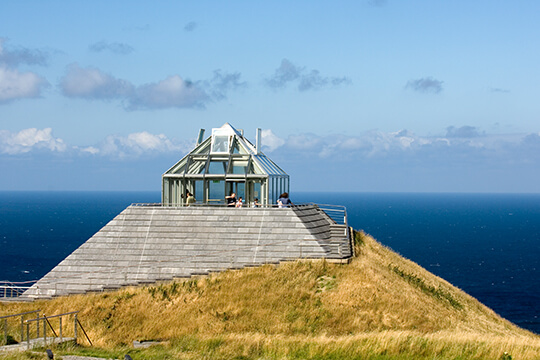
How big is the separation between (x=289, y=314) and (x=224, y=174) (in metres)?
13.6

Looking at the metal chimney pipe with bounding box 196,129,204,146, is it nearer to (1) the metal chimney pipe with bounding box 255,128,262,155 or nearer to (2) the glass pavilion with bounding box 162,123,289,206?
(2) the glass pavilion with bounding box 162,123,289,206

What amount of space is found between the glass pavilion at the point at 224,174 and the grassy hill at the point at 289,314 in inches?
316

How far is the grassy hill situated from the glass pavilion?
804 cm

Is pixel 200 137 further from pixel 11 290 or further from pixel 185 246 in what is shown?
pixel 11 290

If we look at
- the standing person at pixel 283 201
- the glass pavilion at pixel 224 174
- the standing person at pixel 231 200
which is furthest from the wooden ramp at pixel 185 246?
the glass pavilion at pixel 224 174

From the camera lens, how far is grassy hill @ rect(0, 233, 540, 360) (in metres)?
29.0

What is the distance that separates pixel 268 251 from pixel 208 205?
7.38 metres

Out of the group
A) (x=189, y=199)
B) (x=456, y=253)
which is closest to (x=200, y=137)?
(x=189, y=199)

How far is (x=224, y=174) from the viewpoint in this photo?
150 feet

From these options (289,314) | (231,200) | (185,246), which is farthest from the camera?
(231,200)

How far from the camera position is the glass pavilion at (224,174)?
1785 inches

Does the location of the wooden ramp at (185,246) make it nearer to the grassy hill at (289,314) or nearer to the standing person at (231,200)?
the grassy hill at (289,314)

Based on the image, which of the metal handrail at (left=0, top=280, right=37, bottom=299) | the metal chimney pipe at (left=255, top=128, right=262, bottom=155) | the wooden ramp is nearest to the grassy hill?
the wooden ramp

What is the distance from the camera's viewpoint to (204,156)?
155 feet
